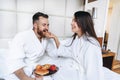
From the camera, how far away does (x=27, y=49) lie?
4.33 feet

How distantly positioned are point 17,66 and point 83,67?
66 centimetres

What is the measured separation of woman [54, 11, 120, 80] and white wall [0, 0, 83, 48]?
910 millimetres

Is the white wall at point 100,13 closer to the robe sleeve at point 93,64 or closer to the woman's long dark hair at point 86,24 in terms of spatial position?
the woman's long dark hair at point 86,24

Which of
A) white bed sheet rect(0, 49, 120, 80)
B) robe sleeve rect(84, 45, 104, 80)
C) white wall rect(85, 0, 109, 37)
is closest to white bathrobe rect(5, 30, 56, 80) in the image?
white bed sheet rect(0, 49, 120, 80)

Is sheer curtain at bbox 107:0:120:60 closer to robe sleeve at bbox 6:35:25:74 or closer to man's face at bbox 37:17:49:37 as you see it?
man's face at bbox 37:17:49:37

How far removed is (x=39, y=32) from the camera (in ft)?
4.64

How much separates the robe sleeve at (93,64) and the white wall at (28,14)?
114cm

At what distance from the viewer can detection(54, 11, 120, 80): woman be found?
3.36ft

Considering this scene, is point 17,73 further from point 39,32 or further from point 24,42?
point 39,32

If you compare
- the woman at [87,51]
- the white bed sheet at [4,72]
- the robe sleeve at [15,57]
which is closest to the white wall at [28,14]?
the white bed sheet at [4,72]

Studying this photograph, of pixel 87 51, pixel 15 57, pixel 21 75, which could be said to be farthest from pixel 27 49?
pixel 87 51

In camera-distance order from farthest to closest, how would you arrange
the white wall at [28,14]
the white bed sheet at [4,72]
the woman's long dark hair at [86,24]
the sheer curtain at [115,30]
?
the sheer curtain at [115,30], the white wall at [28,14], the white bed sheet at [4,72], the woman's long dark hair at [86,24]

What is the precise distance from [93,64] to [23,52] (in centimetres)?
75

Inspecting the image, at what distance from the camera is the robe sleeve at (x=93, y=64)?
102 cm
